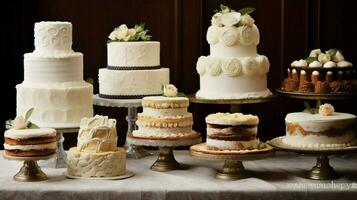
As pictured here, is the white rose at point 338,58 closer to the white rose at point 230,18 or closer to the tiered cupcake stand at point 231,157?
the white rose at point 230,18

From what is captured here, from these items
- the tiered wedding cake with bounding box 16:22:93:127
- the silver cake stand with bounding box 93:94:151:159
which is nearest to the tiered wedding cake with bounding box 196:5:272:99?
the silver cake stand with bounding box 93:94:151:159

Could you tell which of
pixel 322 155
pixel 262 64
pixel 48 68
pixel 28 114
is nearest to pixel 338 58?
pixel 262 64

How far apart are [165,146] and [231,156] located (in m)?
0.45

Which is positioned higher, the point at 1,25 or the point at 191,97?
the point at 1,25

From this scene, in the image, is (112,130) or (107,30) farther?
(107,30)

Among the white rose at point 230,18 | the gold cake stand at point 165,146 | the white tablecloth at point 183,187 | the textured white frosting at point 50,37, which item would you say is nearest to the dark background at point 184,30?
the white rose at point 230,18

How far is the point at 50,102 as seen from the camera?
13.6ft

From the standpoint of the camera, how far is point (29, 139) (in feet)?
12.5

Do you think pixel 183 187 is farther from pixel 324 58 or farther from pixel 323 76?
pixel 324 58

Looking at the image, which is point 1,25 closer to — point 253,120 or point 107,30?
point 107,30

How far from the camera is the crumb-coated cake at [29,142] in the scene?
3826mm

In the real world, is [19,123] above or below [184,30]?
below

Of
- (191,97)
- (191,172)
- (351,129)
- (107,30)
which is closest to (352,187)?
(351,129)

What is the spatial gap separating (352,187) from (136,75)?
4.69 ft
